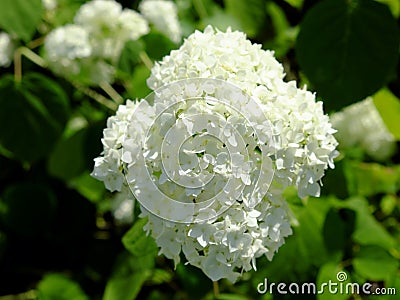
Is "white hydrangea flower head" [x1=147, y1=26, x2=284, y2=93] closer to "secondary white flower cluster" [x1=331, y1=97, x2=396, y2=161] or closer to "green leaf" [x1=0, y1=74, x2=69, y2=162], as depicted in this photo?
"green leaf" [x1=0, y1=74, x2=69, y2=162]

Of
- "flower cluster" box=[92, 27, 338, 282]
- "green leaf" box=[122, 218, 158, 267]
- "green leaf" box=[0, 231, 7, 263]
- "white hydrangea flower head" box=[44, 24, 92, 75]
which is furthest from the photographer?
"green leaf" box=[0, 231, 7, 263]

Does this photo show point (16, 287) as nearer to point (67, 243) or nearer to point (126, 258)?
point (67, 243)

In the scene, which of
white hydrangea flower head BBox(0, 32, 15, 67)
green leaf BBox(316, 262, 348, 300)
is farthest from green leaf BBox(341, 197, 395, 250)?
white hydrangea flower head BBox(0, 32, 15, 67)

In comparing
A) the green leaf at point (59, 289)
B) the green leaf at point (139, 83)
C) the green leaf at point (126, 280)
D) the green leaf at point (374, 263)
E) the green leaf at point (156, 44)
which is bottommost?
the green leaf at point (59, 289)

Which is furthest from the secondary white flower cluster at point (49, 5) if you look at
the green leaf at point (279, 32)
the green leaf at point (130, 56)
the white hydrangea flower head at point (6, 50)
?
the green leaf at point (279, 32)

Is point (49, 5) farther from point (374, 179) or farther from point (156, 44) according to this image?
point (374, 179)

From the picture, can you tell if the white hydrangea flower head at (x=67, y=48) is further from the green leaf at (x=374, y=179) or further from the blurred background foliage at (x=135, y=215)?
the green leaf at (x=374, y=179)

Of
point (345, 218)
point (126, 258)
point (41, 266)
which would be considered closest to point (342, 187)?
point (345, 218)
